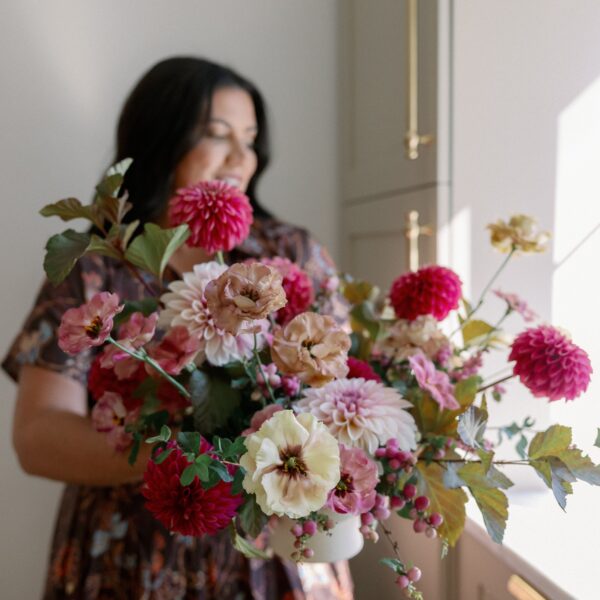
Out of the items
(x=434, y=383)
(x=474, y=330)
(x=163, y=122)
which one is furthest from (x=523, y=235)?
(x=163, y=122)

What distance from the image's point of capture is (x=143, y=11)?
57.1 inches

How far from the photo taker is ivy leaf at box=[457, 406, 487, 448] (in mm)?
521

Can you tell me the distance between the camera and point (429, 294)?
68cm

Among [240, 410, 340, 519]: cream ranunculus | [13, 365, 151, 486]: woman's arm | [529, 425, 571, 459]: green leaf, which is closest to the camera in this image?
[240, 410, 340, 519]: cream ranunculus

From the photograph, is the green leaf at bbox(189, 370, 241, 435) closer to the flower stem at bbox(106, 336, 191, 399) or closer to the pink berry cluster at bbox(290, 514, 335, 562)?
the flower stem at bbox(106, 336, 191, 399)

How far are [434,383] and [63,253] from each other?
344mm

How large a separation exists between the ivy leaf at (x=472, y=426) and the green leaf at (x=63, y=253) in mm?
349

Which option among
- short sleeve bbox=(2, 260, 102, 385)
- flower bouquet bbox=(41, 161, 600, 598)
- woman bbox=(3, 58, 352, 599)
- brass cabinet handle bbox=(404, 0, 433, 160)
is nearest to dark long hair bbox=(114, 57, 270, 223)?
woman bbox=(3, 58, 352, 599)

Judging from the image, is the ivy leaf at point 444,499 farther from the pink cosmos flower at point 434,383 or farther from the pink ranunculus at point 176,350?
the pink ranunculus at point 176,350

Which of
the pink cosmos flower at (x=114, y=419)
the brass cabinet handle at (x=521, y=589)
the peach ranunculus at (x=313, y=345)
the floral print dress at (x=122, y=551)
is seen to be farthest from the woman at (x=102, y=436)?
the peach ranunculus at (x=313, y=345)

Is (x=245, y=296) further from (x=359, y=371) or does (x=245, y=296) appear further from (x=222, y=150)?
(x=222, y=150)

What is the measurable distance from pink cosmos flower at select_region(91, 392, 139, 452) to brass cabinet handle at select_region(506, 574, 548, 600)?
1.60 feet

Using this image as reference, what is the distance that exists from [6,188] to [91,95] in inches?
10.9

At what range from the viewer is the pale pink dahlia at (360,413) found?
51 cm
